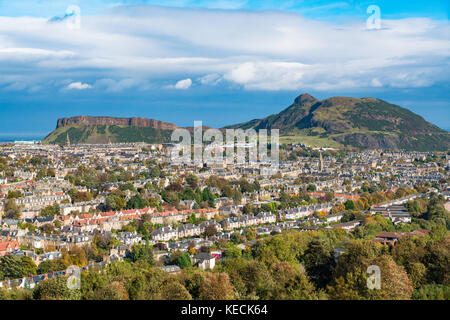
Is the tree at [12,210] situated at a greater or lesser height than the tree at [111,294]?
greater

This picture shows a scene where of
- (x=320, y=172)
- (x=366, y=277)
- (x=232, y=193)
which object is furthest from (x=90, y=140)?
(x=366, y=277)

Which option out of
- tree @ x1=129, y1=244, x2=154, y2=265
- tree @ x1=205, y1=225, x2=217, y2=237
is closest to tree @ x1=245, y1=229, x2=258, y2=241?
tree @ x1=205, y1=225, x2=217, y2=237

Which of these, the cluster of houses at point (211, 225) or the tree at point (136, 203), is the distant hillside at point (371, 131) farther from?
the cluster of houses at point (211, 225)

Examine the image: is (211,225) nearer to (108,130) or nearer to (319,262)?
(319,262)

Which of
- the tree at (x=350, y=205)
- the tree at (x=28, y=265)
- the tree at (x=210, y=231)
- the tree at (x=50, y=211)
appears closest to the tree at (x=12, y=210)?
the tree at (x=50, y=211)

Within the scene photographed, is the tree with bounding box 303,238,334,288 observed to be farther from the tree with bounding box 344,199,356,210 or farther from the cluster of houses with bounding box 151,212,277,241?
the tree with bounding box 344,199,356,210

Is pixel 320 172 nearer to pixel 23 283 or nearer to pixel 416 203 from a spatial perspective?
pixel 416 203
